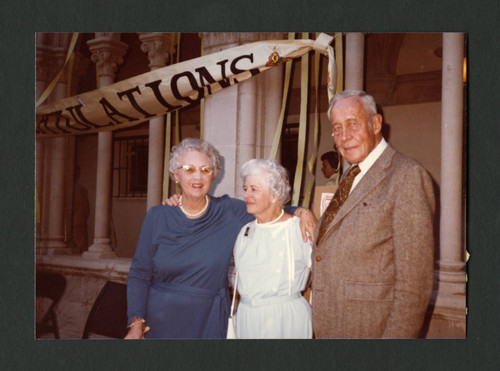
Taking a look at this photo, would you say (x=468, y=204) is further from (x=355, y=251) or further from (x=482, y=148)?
(x=355, y=251)

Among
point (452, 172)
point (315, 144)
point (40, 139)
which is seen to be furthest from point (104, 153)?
point (452, 172)

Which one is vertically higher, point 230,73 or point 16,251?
point 230,73

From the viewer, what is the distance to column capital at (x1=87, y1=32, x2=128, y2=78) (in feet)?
11.1

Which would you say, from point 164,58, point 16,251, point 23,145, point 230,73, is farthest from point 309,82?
point 16,251

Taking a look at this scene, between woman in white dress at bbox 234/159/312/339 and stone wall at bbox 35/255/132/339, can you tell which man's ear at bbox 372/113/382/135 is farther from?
stone wall at bbox 35/255/132/339

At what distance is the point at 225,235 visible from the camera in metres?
2.69

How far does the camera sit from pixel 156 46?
3.13 meters

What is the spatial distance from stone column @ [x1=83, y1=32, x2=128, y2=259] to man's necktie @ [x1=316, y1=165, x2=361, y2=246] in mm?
1889

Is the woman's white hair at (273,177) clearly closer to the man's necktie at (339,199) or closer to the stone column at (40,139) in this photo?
the man's necktie at (339,199)

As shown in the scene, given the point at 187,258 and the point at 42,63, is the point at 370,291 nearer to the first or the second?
the point at 187,258

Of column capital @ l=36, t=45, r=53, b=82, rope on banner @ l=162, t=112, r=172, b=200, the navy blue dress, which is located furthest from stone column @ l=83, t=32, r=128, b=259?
the navy blue dress

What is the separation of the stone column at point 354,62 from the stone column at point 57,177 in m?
1.78

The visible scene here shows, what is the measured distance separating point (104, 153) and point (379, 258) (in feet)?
7.90

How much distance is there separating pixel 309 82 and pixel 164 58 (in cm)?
94
